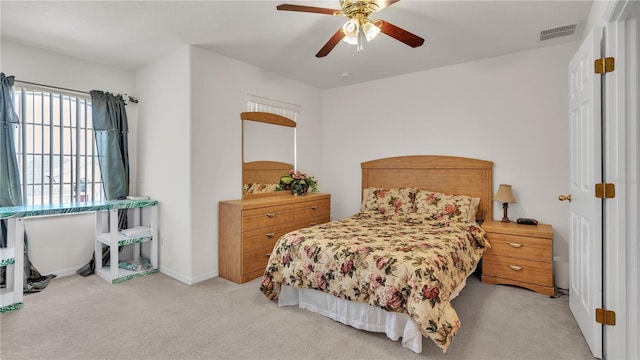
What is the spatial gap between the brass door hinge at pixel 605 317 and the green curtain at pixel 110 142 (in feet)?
14.7

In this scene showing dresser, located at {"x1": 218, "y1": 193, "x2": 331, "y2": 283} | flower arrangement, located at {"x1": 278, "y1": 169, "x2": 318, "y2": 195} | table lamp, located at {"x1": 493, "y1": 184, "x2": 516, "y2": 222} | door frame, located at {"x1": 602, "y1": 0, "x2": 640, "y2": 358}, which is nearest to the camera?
door frame, located at {"x1": 602, "y1": 0, "x2": 640, "y2": 358}

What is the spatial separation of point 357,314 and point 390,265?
1.62 feet

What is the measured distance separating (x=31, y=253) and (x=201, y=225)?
5.73 feet

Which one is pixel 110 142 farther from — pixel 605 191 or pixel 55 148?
pixel 605 191

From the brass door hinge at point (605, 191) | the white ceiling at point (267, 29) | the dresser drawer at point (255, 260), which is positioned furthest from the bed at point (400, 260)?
the white ceiling at point (267, 29)

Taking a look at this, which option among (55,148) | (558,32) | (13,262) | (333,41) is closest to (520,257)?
(558,32)

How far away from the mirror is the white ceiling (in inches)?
29.0

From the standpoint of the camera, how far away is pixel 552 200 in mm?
3275

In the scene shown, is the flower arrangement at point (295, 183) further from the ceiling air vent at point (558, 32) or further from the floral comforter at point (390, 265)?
the ceiling air vent at point (558, 32)

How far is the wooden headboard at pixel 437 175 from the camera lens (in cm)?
364

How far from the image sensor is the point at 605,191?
1.81 metres

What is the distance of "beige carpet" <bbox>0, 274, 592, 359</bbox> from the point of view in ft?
6.54

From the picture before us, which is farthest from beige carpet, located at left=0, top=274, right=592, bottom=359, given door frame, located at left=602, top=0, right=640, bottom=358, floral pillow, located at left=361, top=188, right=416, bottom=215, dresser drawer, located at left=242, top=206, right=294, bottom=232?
floral pillow, located at left=361, top=188, right=416, bottom=215

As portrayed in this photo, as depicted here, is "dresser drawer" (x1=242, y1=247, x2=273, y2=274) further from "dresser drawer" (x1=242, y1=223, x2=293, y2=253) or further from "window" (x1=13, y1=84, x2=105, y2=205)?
"window" (x1=13, y1=84, x2=105, y2=205)
